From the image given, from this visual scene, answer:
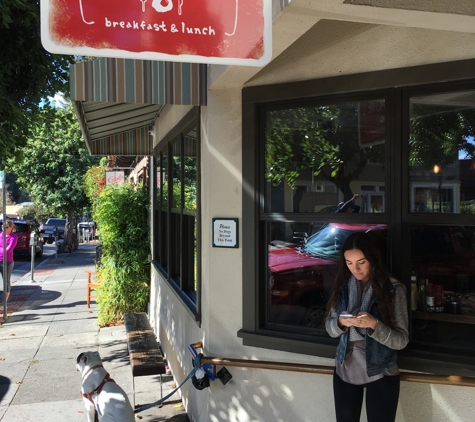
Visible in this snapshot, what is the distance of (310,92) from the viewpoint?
3.62m

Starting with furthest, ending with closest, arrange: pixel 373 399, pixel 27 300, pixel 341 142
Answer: pixel 27 300, pixel 341 142, pixel 373 399

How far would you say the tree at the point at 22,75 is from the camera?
5023mm

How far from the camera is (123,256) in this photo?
921cm

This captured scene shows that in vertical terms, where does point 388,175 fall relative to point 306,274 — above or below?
above

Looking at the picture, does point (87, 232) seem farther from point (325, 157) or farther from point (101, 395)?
point (325, 157)

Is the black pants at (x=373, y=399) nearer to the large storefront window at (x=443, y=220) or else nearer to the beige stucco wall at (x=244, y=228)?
the beige stucco wall at (x=244, y=228)

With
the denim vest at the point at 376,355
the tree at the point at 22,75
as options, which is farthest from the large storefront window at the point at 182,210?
the denim vest at the point at 376,355

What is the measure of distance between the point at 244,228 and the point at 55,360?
4468 mm

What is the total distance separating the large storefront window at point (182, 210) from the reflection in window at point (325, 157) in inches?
38.6

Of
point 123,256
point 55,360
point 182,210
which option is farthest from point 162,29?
point 123,256

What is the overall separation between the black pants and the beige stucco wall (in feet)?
1.12

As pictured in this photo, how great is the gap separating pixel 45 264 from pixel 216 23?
20.4 metres

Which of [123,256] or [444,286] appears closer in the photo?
[444,286]

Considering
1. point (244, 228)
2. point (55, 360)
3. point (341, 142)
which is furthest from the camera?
point (55, 360)
